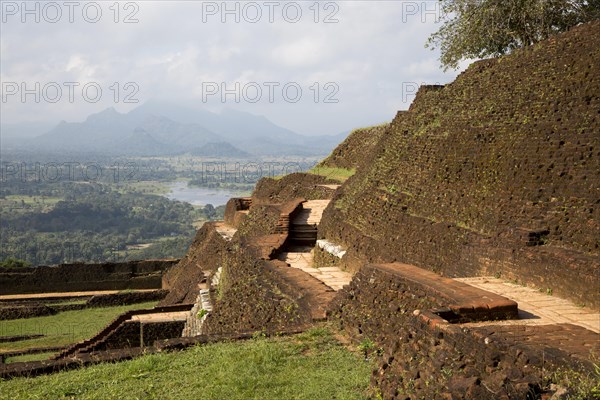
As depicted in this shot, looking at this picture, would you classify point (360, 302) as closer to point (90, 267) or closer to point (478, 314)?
point (478, 314)

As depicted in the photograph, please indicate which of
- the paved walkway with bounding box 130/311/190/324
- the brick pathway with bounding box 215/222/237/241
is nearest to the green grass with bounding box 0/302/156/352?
the paved walkway with bounding box 130/311/190/324

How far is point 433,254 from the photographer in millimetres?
9500

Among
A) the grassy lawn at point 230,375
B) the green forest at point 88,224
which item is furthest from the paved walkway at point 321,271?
the green forest at point 88,224

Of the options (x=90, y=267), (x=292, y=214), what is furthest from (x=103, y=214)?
(x=292, y=214)

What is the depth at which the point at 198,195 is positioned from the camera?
18412cm

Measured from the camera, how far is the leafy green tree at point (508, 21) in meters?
15.5

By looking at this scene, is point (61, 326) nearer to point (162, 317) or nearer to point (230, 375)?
point (162, 317)

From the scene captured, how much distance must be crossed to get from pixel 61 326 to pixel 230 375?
49.8ft

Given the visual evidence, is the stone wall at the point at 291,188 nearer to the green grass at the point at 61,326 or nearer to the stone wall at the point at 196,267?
the stone wall at the point at 196,267

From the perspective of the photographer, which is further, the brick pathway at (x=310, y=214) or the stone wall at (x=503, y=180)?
the brick pathway at (x=310, y=214)

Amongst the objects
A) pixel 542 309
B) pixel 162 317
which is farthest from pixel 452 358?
pixel 162 317

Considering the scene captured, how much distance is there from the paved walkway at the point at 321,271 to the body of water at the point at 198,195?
142959mm

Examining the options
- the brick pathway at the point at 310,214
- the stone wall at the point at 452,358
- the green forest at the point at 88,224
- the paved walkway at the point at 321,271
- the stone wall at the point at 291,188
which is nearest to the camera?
the stone wall at the point at 452,358

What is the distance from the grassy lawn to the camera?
5629mm
